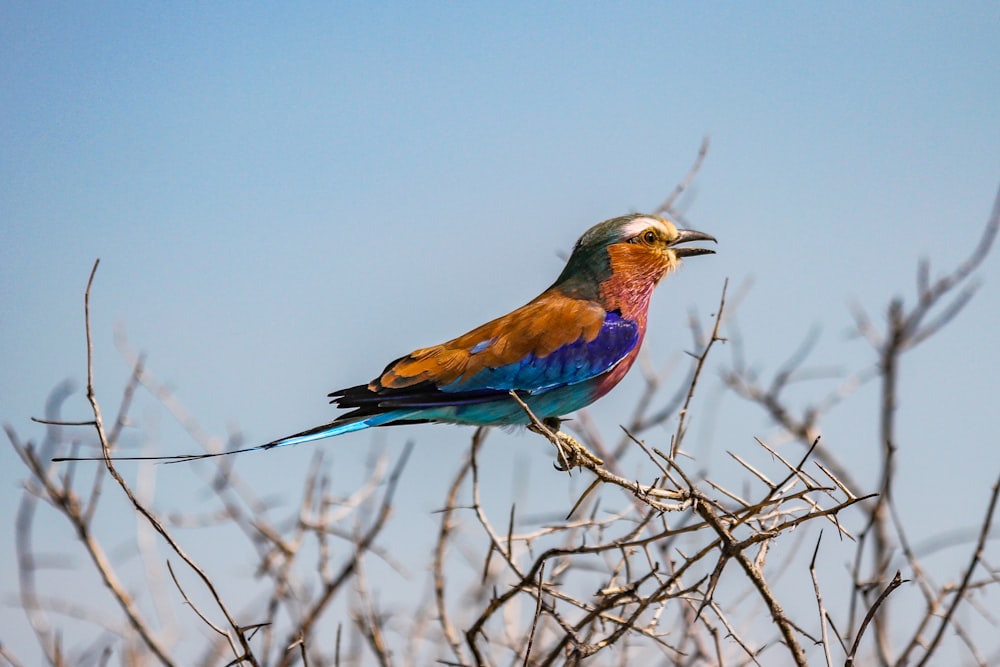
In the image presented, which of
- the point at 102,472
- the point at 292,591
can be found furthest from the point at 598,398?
the point at 102,472

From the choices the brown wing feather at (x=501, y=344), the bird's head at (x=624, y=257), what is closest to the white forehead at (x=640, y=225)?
the bird's head at (x=624, y=257)

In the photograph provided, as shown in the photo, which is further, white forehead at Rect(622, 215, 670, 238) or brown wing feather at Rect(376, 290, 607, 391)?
white forehead at Rect(622, 215, 670, 238)

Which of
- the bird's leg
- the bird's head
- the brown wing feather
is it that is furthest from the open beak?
the bird's leg

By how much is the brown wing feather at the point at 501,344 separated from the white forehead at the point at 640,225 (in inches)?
15.9

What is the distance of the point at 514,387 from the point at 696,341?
128 centimetres

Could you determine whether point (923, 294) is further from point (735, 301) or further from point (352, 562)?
point (352, 562)

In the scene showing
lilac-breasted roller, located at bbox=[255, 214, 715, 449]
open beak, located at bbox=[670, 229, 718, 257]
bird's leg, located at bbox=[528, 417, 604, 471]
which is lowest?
bird's leg, located at bbox=[528, 417, 604, 471]

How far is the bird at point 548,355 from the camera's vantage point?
4105mm

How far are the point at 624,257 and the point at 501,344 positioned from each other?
795 millimetres

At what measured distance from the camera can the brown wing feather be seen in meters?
4.21

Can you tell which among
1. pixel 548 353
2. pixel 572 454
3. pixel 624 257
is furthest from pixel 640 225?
pixel 572 454

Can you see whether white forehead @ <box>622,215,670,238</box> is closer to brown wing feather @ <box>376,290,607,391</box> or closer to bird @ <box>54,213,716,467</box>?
bird @ <box>54,213,716,467</box>

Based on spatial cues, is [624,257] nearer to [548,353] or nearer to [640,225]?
[640,225]

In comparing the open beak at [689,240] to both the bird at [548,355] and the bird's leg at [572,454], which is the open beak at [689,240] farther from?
the bird's leg at [572,454]
